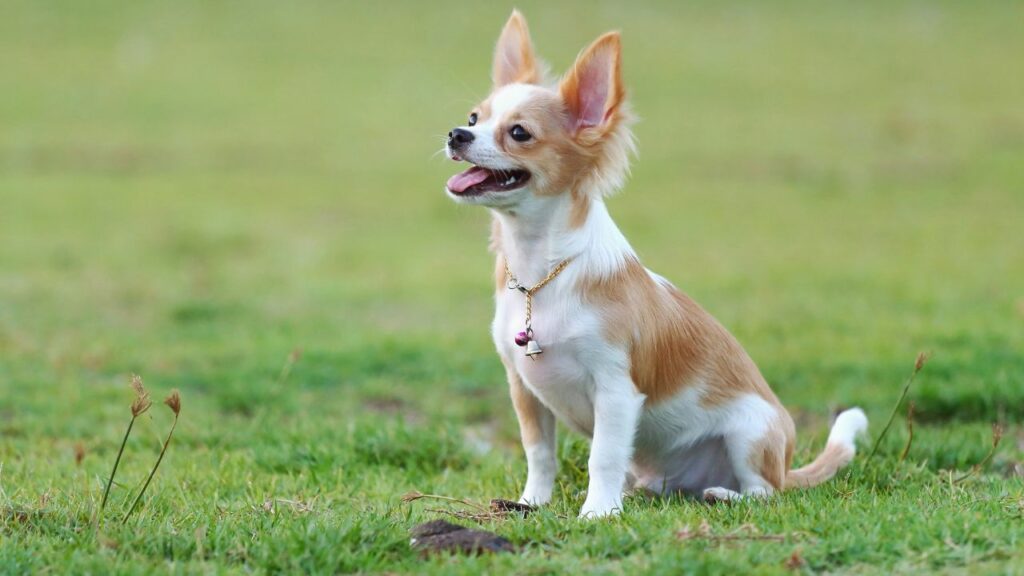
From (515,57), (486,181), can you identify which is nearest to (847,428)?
(486,181)

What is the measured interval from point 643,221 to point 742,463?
1126cm

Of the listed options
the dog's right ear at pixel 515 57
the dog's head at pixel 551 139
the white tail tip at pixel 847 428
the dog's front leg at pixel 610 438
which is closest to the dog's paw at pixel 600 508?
the dog's front leg at pixel 610 438

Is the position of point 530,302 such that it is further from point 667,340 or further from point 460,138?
point 460,138

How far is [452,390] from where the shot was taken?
342 inches

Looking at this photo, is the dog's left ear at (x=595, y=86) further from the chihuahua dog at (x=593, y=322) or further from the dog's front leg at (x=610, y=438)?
the dog's front leg at (x=610, y=438)

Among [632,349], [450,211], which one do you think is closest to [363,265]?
[450,211]

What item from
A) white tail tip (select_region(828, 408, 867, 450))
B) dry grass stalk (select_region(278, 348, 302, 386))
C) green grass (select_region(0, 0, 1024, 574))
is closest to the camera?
green grass (select_region(0, 0, 1024, 574))

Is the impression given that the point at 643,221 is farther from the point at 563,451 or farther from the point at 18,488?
the point at 18,488

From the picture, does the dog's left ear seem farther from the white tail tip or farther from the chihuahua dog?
the white tail tip

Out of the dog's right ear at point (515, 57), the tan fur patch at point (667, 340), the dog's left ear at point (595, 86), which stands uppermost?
the dog's right ear at point (515, 57)

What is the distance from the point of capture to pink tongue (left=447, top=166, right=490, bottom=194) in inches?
193

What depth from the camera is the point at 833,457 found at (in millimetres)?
5656

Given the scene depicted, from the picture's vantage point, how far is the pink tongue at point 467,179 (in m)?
4.91

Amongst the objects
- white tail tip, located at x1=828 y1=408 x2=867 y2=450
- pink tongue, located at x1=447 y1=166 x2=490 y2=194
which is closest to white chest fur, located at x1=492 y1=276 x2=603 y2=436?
pink tongue, located at x1=447 y1=166 x2=490 y2=194
